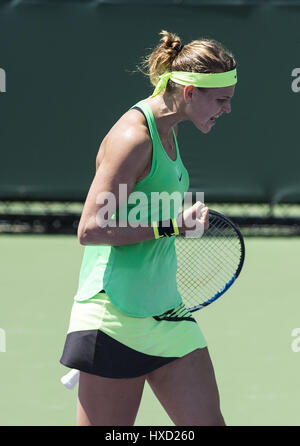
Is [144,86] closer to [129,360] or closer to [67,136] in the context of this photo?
[67,136]

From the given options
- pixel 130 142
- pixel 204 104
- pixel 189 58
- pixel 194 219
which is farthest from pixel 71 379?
pixel 189 58

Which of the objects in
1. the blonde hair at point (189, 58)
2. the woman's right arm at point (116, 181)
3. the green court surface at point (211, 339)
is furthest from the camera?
the green court surface at point (211, 339)

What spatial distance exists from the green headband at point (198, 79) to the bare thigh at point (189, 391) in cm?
72

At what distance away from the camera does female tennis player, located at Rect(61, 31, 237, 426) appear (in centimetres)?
252

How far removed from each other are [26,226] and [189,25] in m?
2.44

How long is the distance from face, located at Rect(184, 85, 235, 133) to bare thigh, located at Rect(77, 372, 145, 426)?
72cm

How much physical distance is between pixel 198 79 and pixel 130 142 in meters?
0.30

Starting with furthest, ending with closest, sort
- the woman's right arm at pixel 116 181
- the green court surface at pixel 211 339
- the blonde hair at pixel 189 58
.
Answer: the green court surface at pixel 211 339
the blonde hair at pixel 189 58
the woman's right arm at pixel 116 181

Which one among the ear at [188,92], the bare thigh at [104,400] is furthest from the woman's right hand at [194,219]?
A: the bare thigh at [104,400]

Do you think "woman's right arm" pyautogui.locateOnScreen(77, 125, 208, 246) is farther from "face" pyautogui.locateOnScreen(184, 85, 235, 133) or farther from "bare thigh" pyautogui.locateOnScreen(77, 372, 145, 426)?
"bare thigh" pyautogui.locateOnScreen(77, 372, 145, 426)

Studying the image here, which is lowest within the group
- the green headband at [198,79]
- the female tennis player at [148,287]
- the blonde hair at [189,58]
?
the female tennis player at [148,287]

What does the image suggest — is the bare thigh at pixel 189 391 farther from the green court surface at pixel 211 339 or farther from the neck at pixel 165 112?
the neck at pixel 165 112

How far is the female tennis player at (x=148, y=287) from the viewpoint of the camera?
2.52m
